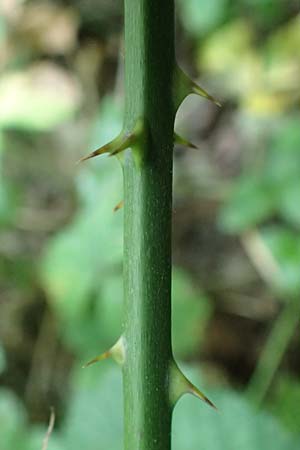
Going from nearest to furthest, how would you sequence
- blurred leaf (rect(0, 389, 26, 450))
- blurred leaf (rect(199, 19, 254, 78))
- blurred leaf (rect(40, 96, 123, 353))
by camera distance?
blurred leaf (rect(0, 389, 26, 450)) < blurred leaf (rect(40, 96, 123, 353)) < blurred leaf (rect(199, 19, 254, 78))

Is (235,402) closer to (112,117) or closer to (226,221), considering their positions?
(226,221)

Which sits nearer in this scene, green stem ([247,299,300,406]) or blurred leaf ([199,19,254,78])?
green stem ([247,299,300,406])

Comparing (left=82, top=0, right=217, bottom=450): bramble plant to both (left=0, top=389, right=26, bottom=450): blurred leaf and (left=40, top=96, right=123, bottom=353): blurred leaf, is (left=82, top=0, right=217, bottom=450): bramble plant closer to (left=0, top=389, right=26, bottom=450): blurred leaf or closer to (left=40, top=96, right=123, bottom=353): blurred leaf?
(left=0, top=389, right=26, bottom=450): blurred leaf

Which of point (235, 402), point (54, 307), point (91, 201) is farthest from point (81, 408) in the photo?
point (54, 307)

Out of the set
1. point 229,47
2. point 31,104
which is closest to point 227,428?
point 31,104

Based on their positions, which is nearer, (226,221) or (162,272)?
(162,272)

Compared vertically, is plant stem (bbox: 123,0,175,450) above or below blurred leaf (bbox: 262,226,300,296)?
above

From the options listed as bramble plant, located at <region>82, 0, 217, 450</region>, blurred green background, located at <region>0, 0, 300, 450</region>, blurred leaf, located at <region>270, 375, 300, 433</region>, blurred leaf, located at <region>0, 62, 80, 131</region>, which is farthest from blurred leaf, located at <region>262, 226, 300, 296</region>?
bramble plant, located at <region>82, 0, 217, 450</region>
